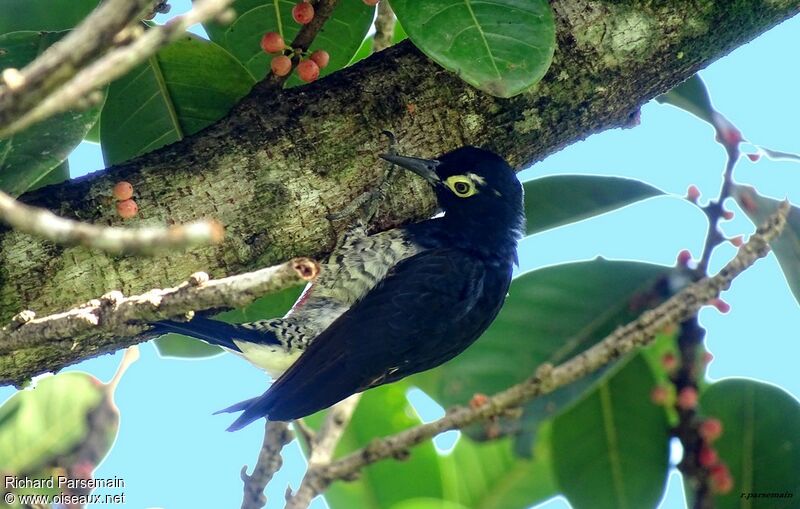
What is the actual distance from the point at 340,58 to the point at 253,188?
762 millimetres

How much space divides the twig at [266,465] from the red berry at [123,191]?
0.87 metres

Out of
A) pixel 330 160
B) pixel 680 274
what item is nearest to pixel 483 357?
pixel 680 274

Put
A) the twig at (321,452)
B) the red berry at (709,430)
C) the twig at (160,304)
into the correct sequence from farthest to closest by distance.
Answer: the red berry at (709,430)
the twig at (321,452)
the twig at (160,304)

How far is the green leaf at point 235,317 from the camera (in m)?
3.67

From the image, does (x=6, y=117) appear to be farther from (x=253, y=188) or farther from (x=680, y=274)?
(x=680, y=274)

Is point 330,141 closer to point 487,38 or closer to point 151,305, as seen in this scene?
point 487,38

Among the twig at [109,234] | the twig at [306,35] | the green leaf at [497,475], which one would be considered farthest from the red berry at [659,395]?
the twig at [109,234]

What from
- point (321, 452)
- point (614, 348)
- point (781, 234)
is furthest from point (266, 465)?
point (781, 234)

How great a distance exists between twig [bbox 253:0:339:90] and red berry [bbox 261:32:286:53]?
53mm

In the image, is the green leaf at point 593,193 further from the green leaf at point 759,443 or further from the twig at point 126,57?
the twig at point 126,57

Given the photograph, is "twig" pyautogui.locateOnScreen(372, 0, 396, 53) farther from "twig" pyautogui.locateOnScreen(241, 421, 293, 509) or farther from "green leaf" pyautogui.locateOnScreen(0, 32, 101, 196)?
"twig" pyautogui.locateOnScreen(241, 421, 293, 509)

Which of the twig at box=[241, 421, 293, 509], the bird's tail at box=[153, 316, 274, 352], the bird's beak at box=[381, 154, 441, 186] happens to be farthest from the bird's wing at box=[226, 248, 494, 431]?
the bird's beak at box=[381, 154, 441, 186]

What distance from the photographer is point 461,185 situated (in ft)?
11.8

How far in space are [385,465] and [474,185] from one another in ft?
4.19
